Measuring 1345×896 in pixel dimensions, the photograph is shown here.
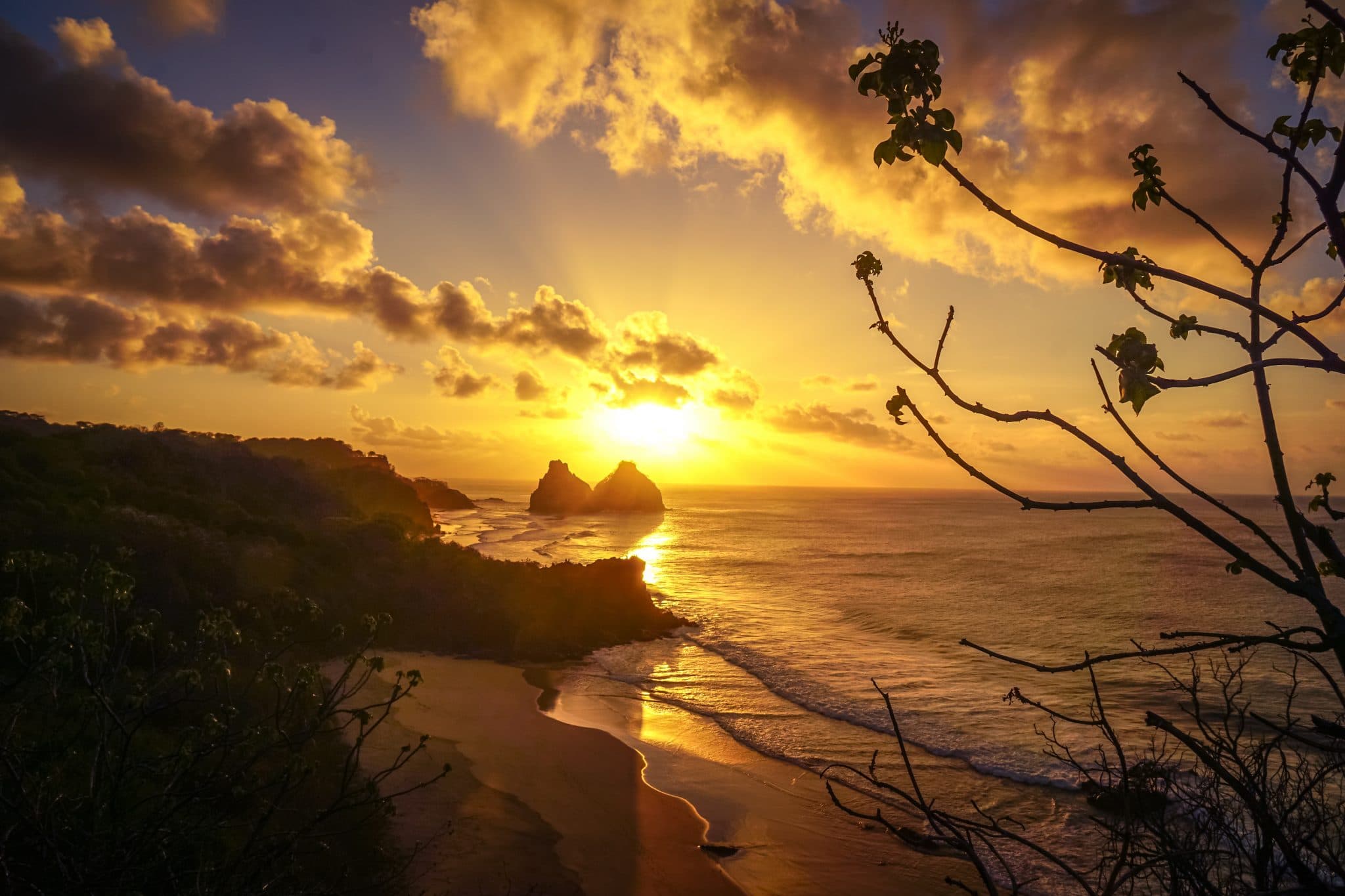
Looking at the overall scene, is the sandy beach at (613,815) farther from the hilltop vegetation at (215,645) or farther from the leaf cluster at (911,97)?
the leaf cluster at (911,97)

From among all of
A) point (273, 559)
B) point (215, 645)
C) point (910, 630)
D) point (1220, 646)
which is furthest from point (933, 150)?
point (910, 630)

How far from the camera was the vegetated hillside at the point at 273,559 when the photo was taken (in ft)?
56.2

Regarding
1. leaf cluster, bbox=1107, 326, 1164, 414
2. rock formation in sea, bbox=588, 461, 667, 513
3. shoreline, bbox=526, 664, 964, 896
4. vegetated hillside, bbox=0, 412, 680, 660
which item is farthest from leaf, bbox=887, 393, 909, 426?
rock formation in sea, bbox=588, 461, 667, 513

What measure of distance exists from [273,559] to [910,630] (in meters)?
24.6

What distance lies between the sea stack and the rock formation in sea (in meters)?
2.07

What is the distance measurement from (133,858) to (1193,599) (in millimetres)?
50300

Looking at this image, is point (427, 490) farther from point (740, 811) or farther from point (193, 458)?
point (740, 811)

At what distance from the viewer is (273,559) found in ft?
73.4

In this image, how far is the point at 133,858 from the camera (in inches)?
186

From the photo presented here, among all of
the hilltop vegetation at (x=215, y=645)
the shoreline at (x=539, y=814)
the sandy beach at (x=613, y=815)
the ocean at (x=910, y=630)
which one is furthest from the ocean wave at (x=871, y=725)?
the hilltop vegetation at (x=215, y=645)

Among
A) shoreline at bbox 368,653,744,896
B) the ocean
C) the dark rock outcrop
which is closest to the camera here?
shoreline at bbox 368,653,744,896

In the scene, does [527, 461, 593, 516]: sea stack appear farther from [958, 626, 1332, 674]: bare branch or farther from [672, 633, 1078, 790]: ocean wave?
[958, 626, 1332, 674]: bare branch

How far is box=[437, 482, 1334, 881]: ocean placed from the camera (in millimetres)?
16875

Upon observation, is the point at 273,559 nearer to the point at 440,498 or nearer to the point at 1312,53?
the point at 1312,53
